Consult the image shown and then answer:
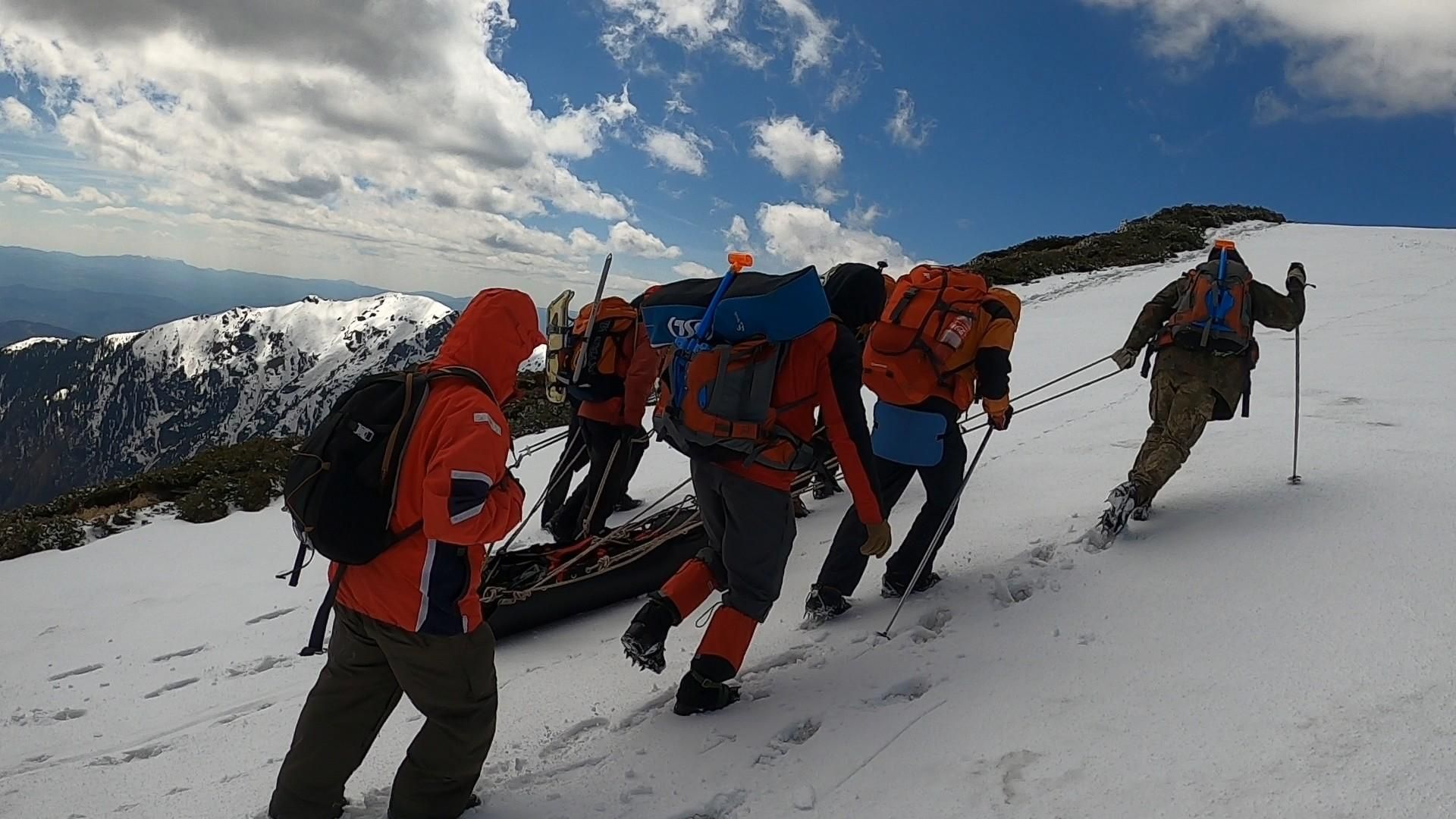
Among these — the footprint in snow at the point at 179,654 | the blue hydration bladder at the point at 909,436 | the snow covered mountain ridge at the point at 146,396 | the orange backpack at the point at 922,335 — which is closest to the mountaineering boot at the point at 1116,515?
the blue hydration bladder at the point at 909,436

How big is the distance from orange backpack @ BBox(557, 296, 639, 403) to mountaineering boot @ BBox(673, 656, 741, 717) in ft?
9.73

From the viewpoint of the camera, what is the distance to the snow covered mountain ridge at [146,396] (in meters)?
132

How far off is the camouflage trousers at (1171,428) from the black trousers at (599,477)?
11.8 feet

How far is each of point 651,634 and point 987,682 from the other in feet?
4.78

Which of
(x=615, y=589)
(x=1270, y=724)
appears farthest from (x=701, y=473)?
(x=1270, y=724)

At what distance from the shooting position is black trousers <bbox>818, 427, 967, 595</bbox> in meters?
4.38

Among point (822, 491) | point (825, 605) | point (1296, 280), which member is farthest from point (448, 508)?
point (1296, 280)

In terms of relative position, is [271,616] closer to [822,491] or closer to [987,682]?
[822,491]

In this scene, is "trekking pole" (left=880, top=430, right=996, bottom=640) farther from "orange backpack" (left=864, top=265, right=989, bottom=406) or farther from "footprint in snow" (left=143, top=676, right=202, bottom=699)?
"footprint in snow" (left=143, top=676, right=202, bottom=699)

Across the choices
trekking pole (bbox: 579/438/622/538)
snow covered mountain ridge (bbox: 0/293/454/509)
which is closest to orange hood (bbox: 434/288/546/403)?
trekking pole (bbox: 579/438/622/538)

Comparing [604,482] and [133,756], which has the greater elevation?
[604,482]

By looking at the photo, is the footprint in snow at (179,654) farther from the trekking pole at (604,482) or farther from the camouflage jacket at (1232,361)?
the camouflage jacket at (1232,361)

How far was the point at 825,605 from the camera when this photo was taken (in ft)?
14.4

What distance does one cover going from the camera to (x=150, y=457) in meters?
132
